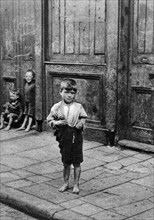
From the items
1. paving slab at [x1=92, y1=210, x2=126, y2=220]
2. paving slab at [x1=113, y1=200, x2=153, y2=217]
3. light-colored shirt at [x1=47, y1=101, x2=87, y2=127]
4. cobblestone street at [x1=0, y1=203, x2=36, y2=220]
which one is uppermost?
light-colored shirt at [x1=47, y1=101, x2=87, y2=127]

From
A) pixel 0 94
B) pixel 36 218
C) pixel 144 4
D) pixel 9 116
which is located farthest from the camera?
pixel 0 94

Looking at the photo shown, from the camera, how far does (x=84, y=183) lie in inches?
223

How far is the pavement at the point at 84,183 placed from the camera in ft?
15.6

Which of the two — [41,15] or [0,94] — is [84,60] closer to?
[41,15]

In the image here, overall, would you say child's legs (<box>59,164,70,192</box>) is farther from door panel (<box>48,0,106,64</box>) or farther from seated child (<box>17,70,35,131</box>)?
seated child (<box>17,70,35,131</box>)

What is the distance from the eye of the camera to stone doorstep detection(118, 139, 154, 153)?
22.9 feet

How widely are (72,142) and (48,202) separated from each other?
717mm

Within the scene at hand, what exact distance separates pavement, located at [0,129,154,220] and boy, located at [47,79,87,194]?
1.19 ft

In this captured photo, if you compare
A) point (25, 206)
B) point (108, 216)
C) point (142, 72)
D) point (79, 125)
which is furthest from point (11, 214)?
point (142, 72)

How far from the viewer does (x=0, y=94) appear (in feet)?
31.5

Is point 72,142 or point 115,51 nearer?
point 72,142

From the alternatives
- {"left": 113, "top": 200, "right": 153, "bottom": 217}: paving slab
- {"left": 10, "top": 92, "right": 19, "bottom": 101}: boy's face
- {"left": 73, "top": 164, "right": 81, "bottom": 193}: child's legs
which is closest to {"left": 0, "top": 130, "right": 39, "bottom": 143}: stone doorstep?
{"left": 10, "top": 92, "right": 19, "bottom": 101}: boy's face

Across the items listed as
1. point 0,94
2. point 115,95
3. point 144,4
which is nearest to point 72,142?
point 115,95

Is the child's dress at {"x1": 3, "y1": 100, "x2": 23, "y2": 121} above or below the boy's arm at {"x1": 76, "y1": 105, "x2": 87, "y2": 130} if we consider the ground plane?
below
